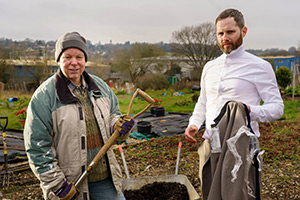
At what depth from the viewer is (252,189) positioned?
182 cm

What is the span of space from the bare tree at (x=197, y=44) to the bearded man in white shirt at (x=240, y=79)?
2665cm

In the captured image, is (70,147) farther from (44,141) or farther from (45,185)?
(45,185)

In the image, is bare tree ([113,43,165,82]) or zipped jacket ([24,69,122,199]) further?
bare tree ([113,43,165,82])

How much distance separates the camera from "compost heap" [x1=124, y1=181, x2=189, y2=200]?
3.12 m

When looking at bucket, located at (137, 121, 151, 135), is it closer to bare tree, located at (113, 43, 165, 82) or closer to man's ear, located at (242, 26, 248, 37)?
man's ear, located at (242, 26, 248, 37)

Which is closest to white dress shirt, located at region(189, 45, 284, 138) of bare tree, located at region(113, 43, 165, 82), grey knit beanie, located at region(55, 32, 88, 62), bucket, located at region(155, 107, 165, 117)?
grey knit beanie, located at region(55, 32, 88, 62)

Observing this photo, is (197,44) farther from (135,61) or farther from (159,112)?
(159,112)

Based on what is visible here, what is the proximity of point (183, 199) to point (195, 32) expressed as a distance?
2766cm

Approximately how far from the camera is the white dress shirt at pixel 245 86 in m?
1.93

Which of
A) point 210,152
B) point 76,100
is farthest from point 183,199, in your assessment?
point 76,100

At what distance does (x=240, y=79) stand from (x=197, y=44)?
27.9 metres

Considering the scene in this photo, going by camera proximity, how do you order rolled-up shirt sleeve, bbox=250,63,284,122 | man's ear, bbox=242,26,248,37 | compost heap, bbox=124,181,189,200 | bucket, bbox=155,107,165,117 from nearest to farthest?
rolled-up shirt sleeve, bbox=250,63,284,122 < man's ear, bbox=242,26,248,37 < compost heap, bbox=124,181,189,200 < bucket, bbox=155,107,165,117

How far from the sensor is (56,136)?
1.87m

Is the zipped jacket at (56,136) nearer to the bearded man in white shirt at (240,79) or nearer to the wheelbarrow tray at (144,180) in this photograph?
the bearded man in white shirt at (240,79)
